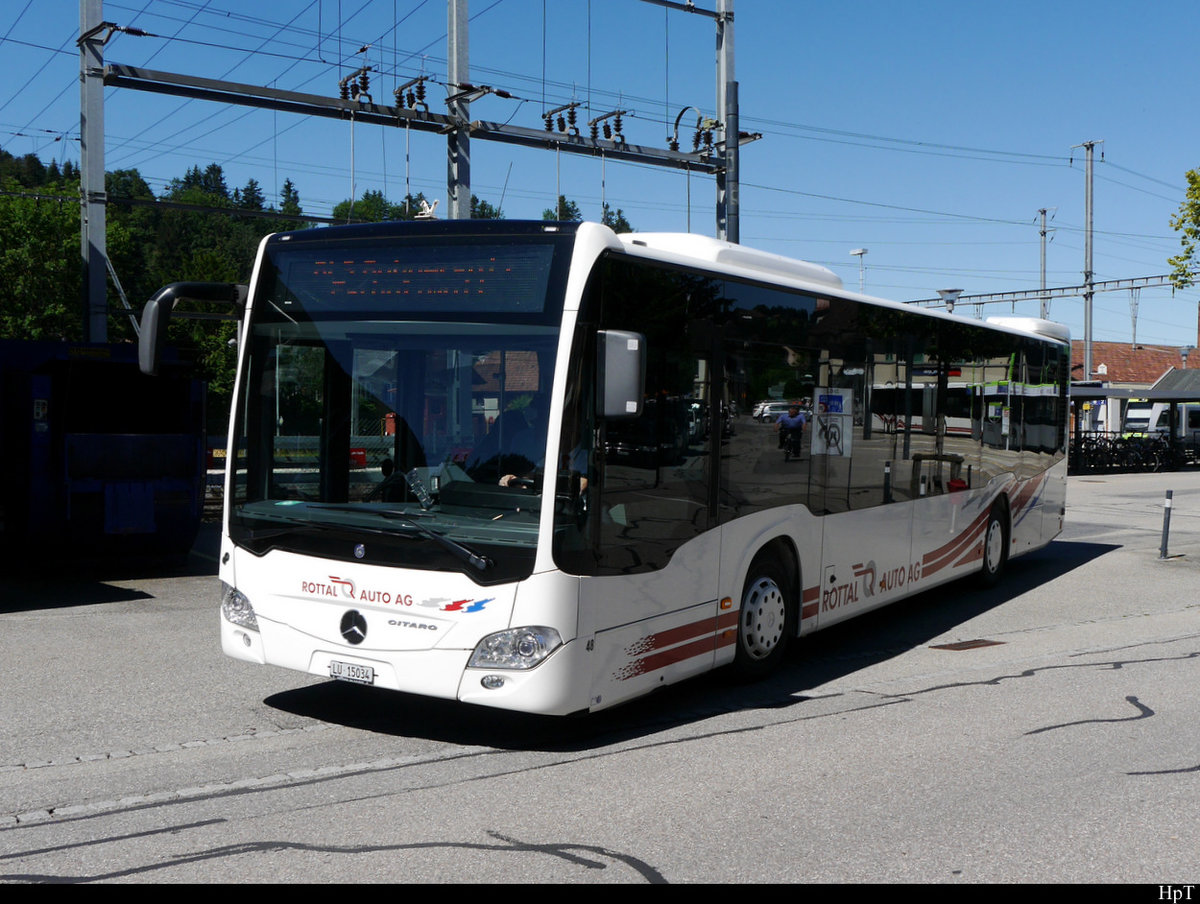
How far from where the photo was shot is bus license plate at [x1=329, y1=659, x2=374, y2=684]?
6098 mm

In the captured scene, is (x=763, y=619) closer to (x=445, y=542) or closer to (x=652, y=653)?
(x=652, y=653)

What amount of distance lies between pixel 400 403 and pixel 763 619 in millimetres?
2946

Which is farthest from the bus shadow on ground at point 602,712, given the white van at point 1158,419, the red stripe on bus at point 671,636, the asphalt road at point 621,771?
the white van at point 1158,419

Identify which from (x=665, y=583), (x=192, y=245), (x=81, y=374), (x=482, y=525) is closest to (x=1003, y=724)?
(x=665, y=583)

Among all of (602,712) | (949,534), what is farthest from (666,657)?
(949,534)

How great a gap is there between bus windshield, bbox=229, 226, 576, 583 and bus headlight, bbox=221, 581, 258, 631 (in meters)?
0.33

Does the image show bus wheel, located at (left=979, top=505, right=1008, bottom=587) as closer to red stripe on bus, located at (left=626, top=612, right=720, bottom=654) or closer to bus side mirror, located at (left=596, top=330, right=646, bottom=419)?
red stripe on bus, located at (left=626, top=612, right=720, bottom=654)

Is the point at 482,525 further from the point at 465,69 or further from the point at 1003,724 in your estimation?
the point at 465,69

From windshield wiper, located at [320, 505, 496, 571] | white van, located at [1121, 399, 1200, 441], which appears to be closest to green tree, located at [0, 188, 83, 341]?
white van, located at [1121, 399, 1200, 441]

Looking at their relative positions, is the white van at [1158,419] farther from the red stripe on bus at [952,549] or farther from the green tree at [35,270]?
the green tree at [35,270]

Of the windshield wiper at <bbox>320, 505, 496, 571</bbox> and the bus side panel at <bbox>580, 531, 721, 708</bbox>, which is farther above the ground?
the windshield wiper at <bbox>320, 505, 496, 571</bbox>

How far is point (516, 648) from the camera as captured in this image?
229 inches

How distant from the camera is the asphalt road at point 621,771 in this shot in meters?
4.51

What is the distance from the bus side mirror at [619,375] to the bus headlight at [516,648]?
115 centimetres
